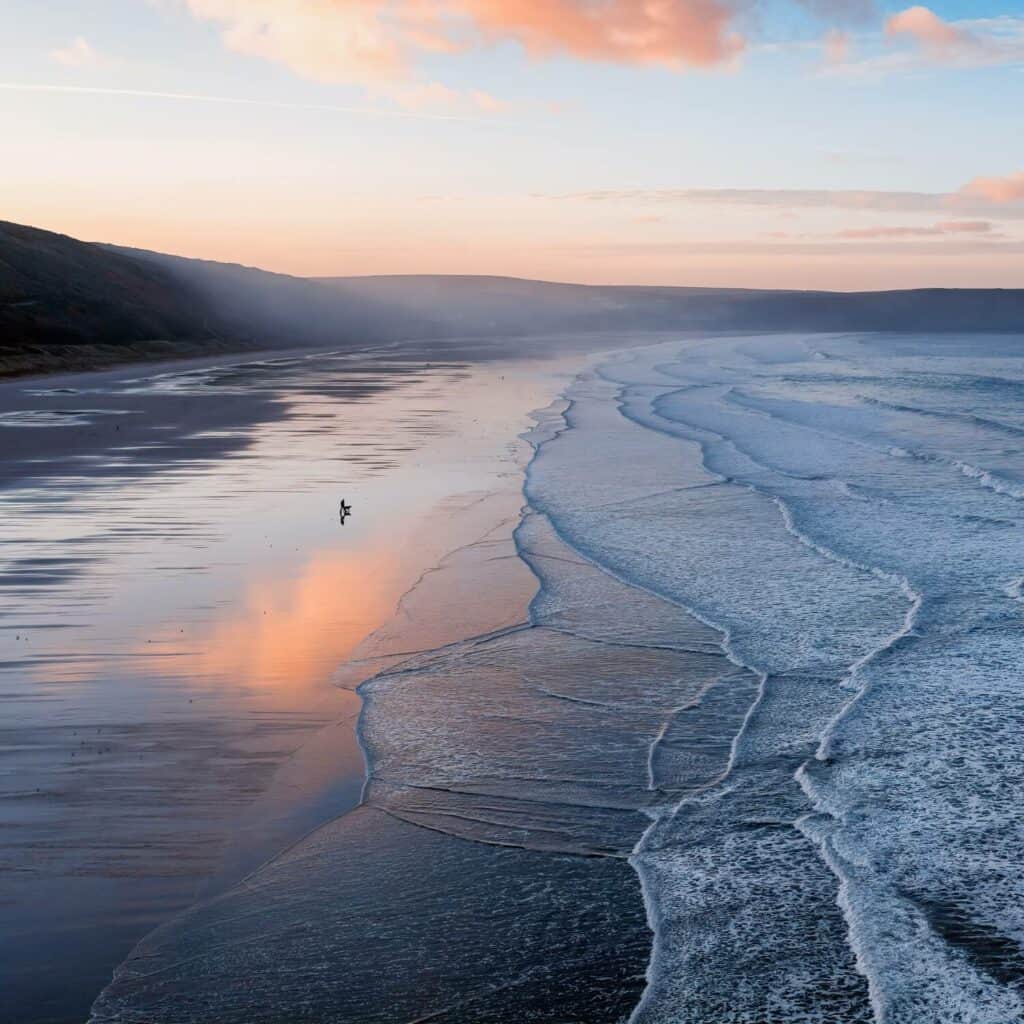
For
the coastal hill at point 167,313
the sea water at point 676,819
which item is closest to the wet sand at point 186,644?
the sea water at point 676,819

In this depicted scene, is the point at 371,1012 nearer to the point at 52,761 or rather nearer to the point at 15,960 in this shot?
the point at 15,960

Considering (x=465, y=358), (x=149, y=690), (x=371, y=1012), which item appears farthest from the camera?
(x=465, y=358)

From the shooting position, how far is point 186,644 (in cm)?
855

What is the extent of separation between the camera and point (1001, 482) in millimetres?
17766

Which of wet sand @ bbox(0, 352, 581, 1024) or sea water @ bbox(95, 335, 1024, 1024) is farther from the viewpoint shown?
wet sand @ bbox(0, 352, 581, 1024)

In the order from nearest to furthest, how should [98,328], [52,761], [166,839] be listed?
[166,839] < [52,761] < [98,328]

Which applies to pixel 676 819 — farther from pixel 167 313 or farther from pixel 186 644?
pixel 167 313

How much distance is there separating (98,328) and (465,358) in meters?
24.5

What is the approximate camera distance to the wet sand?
4.95 m

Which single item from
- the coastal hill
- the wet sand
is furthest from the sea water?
the coastal hill

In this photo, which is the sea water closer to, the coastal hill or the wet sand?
the wet sand

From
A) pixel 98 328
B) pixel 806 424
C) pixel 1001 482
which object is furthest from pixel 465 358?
pixel 1001 482

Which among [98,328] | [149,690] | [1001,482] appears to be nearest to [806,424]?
[1001,482]

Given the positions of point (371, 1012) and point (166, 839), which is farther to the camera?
point (166, 839)
